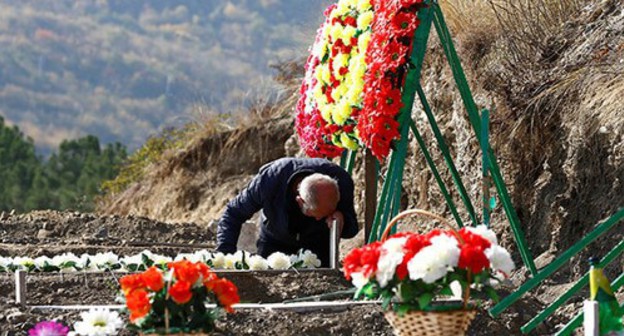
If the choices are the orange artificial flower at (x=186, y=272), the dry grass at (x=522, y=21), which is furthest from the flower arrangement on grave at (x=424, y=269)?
the dry grass at (x=522, y=21)

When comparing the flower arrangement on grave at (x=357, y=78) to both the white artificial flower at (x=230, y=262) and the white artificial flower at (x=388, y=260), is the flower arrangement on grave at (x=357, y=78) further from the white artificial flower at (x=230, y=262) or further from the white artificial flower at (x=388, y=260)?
the white artificial flower at (x=388, y=260)

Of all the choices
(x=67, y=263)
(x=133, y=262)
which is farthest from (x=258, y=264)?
(x=67, y=263)

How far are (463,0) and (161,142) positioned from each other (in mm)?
10092

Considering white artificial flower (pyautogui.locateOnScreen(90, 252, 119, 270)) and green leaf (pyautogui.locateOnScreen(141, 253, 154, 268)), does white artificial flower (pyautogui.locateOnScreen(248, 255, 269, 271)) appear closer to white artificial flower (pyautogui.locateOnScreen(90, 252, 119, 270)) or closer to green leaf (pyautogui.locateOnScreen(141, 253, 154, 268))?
green leaf (pyautogui.locateOnScreen(141, 253, 154, 268))

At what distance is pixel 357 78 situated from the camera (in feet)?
33.7

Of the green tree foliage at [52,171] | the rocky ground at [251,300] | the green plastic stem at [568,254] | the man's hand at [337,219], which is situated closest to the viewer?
the green plastic stem at [568,254]

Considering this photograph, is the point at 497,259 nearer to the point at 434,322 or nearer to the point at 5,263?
the point at 434,322

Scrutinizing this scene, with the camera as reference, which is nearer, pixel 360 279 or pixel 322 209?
pixel 360 279

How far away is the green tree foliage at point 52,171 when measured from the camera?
1128 inches

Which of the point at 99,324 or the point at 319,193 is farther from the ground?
the point at 319,193

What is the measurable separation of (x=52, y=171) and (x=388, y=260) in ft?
89.7

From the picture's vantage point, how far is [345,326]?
7172 millimetres

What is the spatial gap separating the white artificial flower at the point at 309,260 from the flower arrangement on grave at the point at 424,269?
3.81 m

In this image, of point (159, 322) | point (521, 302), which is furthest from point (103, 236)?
point (159, 322)
